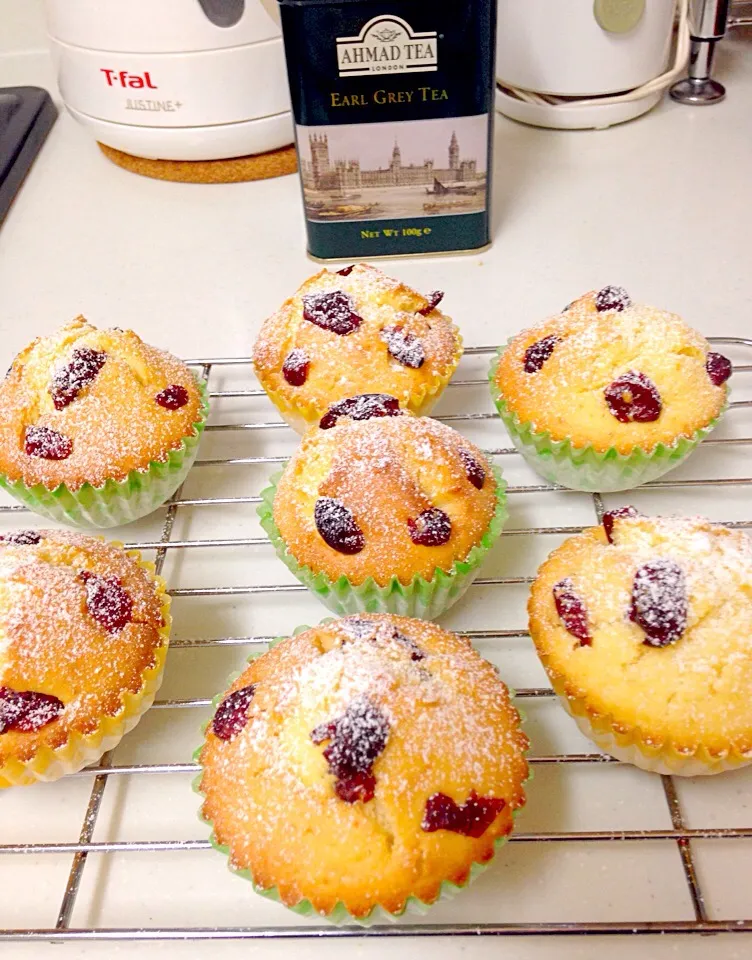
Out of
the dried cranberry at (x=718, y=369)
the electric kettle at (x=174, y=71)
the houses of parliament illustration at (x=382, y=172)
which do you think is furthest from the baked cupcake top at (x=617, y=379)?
the electric kettle at (x=174, y=71)

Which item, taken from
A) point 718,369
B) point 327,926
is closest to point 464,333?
point 718,369

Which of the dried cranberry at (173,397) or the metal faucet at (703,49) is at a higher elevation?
the metal faucet at (703,49)

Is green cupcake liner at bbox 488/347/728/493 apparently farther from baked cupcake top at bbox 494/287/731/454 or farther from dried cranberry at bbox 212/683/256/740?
dried cranberry at bbox 212/683/256/740

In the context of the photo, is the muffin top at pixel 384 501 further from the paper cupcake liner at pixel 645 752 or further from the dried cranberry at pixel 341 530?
the paper cupcake liner at pixel 645 752

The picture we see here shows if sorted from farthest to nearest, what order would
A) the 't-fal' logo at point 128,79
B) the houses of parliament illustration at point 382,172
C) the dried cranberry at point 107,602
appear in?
the 't-fal' logo at point 128,79 < the houses of parliament illustration at point 382,172 < the dried cranberry at point 107,602

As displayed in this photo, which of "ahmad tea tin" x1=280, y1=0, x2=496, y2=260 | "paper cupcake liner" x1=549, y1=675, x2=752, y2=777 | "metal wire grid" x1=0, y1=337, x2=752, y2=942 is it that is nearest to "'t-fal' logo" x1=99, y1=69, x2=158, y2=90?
"ahmad tea tin" x1=280, y1=0, x2=496, y2=260

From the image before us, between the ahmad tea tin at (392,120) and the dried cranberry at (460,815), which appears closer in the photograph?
the dried cranberry at (460,815)

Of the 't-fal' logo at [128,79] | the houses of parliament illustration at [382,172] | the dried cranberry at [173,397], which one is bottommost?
the dried cranberry at [173,397]

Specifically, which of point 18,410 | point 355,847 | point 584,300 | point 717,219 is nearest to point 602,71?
point 717,219

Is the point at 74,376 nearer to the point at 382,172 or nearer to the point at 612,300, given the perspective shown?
the point at 382,172
